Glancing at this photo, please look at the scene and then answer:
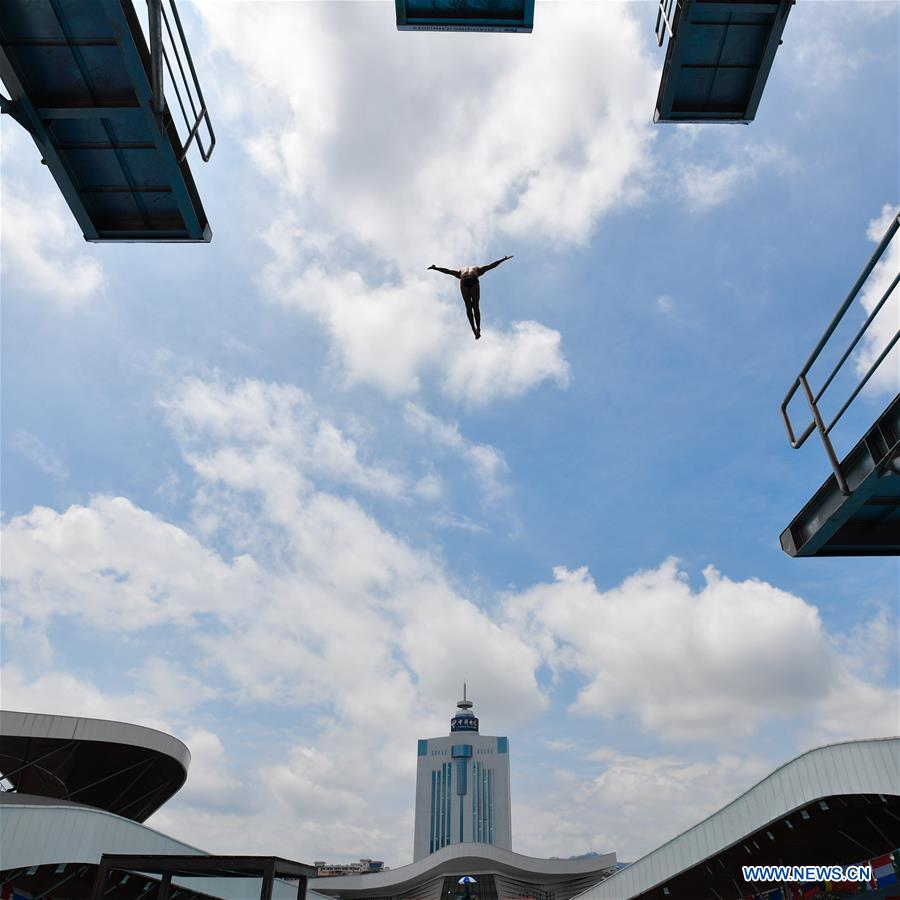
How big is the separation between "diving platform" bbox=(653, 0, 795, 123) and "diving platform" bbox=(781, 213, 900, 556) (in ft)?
16.4

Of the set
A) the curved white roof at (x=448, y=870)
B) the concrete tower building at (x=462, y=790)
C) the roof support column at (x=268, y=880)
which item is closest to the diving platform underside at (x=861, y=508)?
the roof support column at (x=268, y=880)

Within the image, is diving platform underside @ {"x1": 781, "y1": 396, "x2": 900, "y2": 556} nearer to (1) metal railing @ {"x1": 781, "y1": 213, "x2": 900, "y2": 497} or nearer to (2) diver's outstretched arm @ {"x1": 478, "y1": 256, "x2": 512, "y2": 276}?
(1) metal railing @ {"x1": 781, "y1": 213, "x2": 900, "y2": 497}

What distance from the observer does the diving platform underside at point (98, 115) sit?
8.19 m

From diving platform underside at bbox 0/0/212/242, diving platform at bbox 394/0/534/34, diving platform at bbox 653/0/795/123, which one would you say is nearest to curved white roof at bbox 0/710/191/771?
diving platform underside at bbox 0/0/212/242

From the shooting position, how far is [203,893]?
91.4ft

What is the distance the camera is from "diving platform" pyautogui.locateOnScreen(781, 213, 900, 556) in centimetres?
767

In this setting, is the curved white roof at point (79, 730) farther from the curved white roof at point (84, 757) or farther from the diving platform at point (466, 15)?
the diving platform at point (466, 15)

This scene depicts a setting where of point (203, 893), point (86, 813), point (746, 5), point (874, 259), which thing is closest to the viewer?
point (874, 259)

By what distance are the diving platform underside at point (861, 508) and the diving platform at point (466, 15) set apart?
25.9ft

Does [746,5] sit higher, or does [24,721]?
[746,5]

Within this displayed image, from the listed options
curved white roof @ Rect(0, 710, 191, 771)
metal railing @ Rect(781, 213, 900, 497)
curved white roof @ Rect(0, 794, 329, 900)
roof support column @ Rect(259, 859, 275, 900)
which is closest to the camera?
metal railing @ Rect(781, 213, 900, 497)

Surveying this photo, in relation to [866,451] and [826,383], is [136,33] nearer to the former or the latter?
[826,383]

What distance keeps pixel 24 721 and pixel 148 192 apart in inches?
941

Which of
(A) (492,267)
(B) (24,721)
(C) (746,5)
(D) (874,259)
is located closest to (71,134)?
(A) (492,267)
